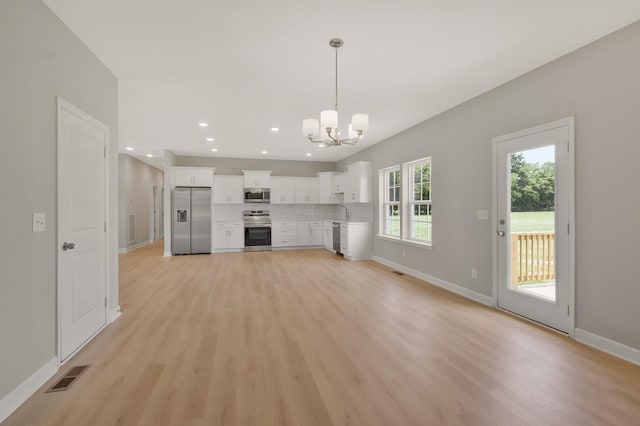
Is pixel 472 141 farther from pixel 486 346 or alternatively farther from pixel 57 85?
pixel 57 85

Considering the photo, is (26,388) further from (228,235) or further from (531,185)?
(228,235)

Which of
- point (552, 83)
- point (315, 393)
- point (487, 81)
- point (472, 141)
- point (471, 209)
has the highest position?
point (487, 81)

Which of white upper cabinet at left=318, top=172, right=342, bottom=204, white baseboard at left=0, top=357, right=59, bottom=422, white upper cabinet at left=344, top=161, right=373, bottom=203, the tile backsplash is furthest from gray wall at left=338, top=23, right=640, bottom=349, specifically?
white upper cabinet at left=318, top=172, right=342, bottom=204

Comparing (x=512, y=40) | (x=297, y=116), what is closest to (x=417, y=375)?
(x=512, y=40)

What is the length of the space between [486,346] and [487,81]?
2.84m

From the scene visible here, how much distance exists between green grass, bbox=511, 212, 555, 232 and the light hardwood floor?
998 millimetres

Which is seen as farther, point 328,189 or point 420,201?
point 328,189

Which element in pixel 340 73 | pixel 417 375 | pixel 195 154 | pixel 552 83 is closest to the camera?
pixel 417 375

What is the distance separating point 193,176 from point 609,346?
8.23 metres

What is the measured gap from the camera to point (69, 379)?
2.08 m

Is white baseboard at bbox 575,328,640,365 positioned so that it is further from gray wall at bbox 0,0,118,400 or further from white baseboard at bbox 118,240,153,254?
white baseboard at bbox 118,240,153,254

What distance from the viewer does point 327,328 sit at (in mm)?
2951

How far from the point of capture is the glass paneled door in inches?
112

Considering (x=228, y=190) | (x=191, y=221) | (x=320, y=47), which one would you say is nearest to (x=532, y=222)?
(x=320, y=47)
